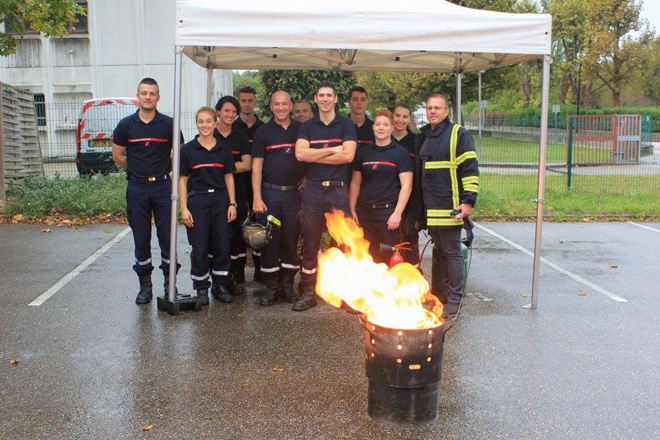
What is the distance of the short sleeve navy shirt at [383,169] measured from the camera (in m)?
6.72

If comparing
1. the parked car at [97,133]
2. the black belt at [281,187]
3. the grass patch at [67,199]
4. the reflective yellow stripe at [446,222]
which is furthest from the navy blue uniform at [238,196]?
the parked car at [97,133]

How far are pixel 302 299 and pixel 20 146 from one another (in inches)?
382

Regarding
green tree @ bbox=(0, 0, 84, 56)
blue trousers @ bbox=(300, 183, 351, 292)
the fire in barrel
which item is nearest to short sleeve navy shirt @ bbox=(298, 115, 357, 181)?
blue trousers @ bbox=(300, 183, 351, 292)

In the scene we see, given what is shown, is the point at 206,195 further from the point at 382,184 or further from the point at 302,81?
the point at 302,81

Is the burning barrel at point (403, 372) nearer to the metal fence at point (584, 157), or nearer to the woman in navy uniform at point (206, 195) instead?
the woman in navy uniform at point (206, 195)

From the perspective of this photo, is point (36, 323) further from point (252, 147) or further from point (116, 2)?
point (116, 2)

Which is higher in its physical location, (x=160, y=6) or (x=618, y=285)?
(x=160, y=6)

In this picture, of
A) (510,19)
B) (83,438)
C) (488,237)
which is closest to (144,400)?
(83,438)

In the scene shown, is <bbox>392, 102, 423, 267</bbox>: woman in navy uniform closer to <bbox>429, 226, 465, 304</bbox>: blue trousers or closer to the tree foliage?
<bbox>429, 226, 465, 304</bbox>: blue trousers

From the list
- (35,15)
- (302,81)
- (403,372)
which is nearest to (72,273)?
(35,15)

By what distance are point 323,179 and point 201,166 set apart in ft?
3.85

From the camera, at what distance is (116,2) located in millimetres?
25797

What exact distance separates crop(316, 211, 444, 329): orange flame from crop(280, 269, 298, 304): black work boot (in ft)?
5.72

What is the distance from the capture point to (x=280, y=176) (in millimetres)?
6715
